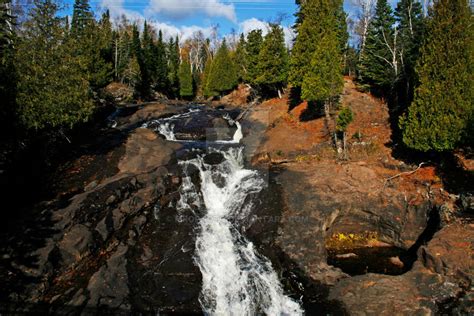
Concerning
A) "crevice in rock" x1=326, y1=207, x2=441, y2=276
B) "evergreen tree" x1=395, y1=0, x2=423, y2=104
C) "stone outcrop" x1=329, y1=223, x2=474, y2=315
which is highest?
"evergreen tree" x1=395, y1=0, x2=423, y2=104

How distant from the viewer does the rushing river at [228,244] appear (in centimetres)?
1196

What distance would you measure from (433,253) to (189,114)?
28.1m

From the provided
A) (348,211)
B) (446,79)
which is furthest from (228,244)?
(446,79)

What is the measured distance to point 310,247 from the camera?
14.2 metres

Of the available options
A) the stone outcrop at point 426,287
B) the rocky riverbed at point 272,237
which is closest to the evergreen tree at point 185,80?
the rocky riverbed at point 272,237

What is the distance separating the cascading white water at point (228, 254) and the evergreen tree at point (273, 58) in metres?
21.4

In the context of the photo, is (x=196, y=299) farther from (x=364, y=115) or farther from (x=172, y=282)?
(x=364, y=115)

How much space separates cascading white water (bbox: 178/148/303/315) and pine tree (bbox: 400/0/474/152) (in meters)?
10.0

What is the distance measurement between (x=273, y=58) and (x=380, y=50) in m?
13.0

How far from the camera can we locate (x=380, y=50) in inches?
1180

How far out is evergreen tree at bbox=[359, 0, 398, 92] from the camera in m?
30.5

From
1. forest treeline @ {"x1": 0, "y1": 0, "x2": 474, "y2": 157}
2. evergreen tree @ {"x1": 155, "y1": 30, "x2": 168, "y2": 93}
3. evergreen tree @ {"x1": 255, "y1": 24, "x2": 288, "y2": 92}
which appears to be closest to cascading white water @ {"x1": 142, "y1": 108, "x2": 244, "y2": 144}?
forest treeline @ {"x1": 0, "y1": 0, "x2": 474, "y2": 157}

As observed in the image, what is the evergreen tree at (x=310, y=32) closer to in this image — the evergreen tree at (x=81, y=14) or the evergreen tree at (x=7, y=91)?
the evergreen tree at (x=7, y=91)

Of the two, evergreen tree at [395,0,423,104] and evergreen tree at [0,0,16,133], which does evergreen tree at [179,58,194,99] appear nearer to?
evergreen tree at [395,0,423,104]
